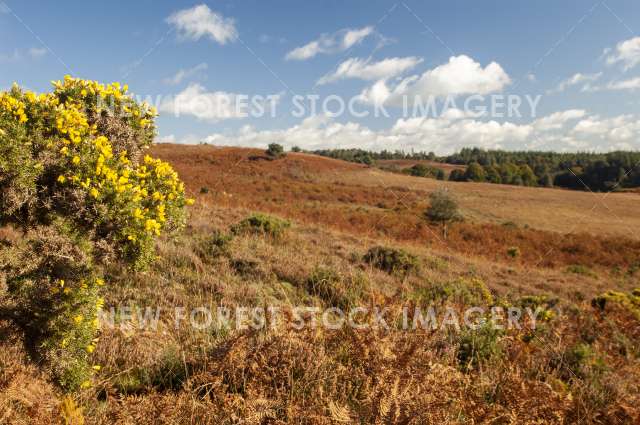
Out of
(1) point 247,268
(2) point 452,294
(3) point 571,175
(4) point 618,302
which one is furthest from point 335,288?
(3) point 571,175

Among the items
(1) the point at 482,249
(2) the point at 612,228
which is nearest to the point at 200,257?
(1) the point at 482,249

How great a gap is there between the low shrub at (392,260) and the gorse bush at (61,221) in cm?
770

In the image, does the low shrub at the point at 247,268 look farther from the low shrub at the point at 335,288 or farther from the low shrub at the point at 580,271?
the low shrub at the point at 580,271

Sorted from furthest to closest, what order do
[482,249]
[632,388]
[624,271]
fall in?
1. [482,249]
2. [624,271]
3. [632,388]

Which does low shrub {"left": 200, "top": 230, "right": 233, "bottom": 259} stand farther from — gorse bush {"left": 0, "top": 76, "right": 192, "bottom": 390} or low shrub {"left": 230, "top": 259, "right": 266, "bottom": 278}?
gorse bush {"left": 0, "top": 76, "right": 192, "bottom": 390}

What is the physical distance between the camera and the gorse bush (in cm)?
301

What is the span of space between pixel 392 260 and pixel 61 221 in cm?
861

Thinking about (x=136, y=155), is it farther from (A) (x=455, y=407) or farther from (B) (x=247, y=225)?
(B) (x=247, y=225)

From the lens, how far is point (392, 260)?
35.2 feet

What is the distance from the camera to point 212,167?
4272 centimetres

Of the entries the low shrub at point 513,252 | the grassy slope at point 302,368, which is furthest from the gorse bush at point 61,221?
the low shrub at point 513,252

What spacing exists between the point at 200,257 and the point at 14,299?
5235 mm

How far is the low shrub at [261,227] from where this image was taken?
449 inches

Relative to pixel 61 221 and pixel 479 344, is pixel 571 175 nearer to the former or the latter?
pixel 479 344
